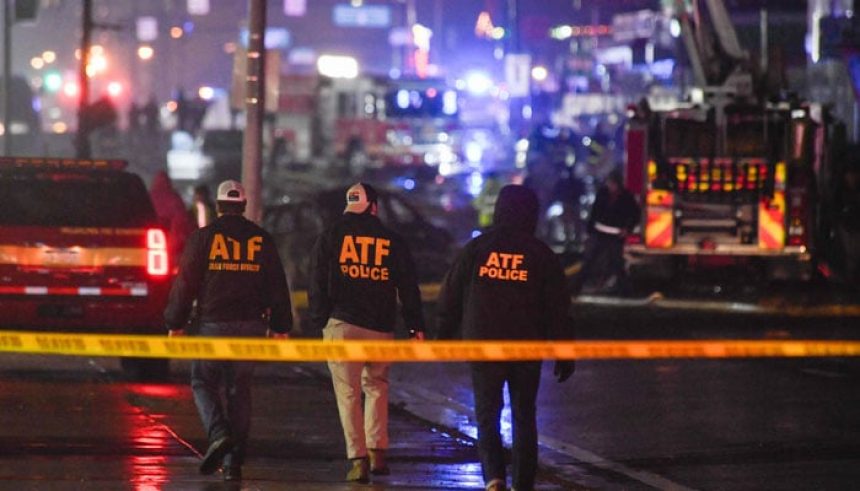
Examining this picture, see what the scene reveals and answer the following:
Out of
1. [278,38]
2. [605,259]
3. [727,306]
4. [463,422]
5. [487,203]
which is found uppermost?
[278,38]

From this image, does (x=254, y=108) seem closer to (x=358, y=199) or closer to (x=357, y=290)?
(x=358, y=199)

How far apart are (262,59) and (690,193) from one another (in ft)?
23.8

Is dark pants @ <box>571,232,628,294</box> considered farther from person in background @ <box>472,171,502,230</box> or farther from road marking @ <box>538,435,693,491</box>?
road marking @ <box>538,435,693,491</box>

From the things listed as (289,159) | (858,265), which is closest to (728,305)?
(858,265)

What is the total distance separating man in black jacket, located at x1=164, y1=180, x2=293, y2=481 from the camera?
34.6 ft

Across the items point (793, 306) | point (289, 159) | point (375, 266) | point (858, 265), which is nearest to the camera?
point (375, 266)

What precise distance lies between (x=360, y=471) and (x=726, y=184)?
44.3ft

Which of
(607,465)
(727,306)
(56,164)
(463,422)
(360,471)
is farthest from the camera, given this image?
(727,306)

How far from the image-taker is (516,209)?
386 inches

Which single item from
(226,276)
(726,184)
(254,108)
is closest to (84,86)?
(726,184)

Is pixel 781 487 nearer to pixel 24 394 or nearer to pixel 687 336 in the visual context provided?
pixel 24 394

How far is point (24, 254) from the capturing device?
1491 centimetres

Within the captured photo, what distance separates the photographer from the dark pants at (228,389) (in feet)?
34.5

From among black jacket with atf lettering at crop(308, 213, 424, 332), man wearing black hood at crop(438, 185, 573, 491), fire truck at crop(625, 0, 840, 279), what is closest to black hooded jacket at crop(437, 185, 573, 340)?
man wearing black hood at crop(438, 185, 573, 491)
